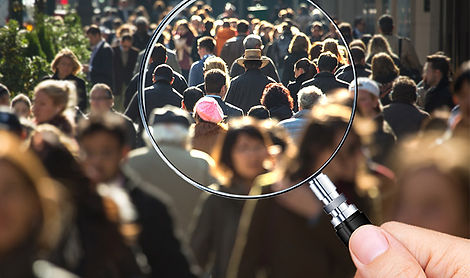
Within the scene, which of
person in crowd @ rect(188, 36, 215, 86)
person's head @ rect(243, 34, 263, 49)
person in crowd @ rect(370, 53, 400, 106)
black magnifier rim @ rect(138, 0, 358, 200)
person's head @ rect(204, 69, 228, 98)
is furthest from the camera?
person in crowd @ rect(370, 53, 400, 106)

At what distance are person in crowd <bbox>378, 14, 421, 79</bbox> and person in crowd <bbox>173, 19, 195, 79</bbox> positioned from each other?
3504mm

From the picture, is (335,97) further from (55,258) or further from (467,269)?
(55,258)

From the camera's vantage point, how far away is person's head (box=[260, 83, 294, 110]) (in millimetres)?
1560

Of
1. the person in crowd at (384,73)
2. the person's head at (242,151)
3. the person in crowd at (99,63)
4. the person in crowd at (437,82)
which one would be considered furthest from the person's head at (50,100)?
the person's head at (242,151)

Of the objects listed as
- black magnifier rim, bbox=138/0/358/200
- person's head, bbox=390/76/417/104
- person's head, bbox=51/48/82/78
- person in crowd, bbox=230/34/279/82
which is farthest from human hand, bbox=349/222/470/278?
person's head, bbox=51/48/82/78

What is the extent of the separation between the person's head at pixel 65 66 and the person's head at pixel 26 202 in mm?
678

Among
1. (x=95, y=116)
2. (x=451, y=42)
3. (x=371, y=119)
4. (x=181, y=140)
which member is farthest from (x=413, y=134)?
(x=181, y=140)

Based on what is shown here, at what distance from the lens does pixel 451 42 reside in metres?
6.40

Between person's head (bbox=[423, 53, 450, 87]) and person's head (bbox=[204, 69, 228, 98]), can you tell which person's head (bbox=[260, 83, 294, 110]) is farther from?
person's head (bbox=[423, 53, 450, 87])

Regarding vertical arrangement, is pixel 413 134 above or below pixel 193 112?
below

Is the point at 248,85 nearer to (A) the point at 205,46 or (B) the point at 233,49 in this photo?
(B) the point at 233,49

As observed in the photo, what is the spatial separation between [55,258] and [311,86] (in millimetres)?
3386

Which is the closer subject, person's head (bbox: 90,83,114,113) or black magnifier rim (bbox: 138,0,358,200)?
black magnifier rim (bbox: 138,0,358,200)

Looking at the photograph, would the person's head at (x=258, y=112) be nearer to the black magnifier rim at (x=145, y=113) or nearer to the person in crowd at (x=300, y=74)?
the person in crowd at (x=300, y=74)
